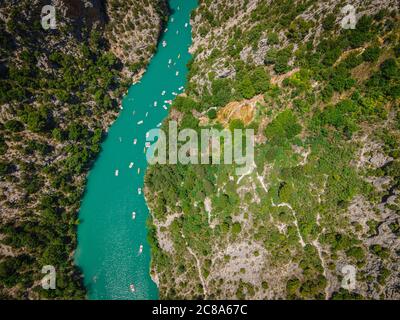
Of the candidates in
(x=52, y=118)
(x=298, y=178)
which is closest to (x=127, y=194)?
(x=52, y=118)

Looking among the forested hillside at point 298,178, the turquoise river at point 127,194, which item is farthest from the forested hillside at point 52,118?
the forested hillside at point 298,178

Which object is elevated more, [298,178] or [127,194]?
[298,178]

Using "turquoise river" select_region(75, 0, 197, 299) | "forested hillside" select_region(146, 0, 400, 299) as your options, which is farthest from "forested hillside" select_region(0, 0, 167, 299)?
"forested hillside" select_region(146, 0, 400, 299)

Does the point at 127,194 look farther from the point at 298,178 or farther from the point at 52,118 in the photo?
the point at 298,178

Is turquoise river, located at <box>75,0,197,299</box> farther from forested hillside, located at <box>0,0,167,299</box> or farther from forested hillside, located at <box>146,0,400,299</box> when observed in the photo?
forested hillside, located at <box>146,0,400,299</box>

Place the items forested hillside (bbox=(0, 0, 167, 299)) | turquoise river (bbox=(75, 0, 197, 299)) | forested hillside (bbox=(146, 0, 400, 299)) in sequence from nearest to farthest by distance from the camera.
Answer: forested hillside (bbox=(146, 0, 400, 299))
forested hillside (bbox=(0, 0, 167, 299))
turquoise river (bbox=(75, 0, 197, 299))

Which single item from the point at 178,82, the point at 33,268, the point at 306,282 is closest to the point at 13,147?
the point at 33,268

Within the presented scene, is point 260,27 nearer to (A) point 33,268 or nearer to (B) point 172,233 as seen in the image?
(B) point 172,233
